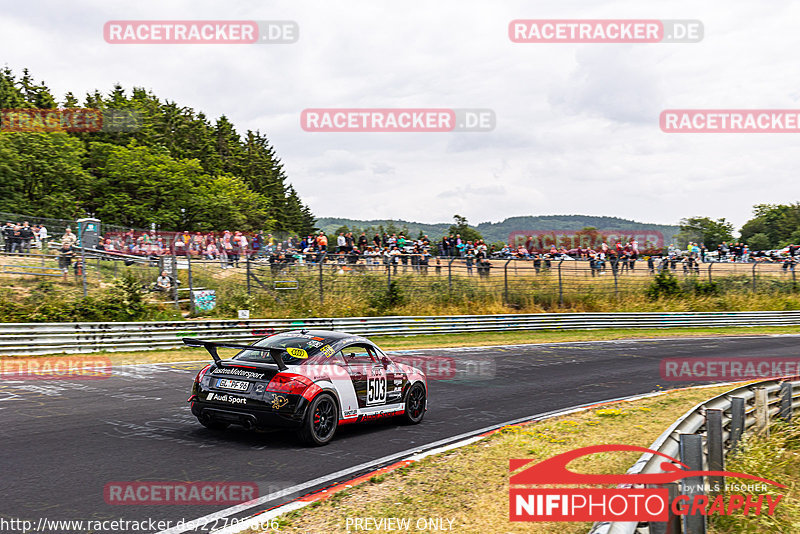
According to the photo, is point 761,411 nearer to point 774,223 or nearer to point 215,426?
point 215,426

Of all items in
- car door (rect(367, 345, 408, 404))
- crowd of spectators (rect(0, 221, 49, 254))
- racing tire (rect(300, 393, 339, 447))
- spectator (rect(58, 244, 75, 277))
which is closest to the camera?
racing tire (rect(300, 393, 339, 447))

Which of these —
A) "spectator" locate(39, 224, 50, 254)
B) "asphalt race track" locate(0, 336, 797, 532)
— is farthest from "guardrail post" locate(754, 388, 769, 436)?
"spectator" locate(39, 224, 50, 254)

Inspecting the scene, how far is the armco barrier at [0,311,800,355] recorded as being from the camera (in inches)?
673

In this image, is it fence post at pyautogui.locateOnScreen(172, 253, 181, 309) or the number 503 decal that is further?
fence post at pyautogui.locateOnScreen(172, 253, 181, 309)

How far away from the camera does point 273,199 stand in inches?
3816

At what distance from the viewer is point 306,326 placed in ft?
69.4

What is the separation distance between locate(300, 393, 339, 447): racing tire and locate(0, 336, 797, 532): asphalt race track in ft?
0.50

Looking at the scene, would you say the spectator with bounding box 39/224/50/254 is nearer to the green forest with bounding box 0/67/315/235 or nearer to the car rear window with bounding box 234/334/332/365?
the car rear window with bounding box 234/334/332/365

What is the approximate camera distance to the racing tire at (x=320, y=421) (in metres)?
7.79

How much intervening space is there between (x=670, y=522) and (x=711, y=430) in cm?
169

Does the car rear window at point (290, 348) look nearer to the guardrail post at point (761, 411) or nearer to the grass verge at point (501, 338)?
the guardrail post at point (761, 411)

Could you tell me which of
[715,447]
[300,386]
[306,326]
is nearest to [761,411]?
[715,447]

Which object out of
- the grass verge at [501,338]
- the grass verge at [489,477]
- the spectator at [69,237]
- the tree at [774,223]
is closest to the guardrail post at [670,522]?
the grass verge at [489,477]

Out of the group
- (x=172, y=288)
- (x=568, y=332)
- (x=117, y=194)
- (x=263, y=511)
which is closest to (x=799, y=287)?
(x=568, y=332)
